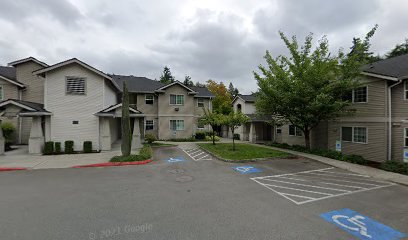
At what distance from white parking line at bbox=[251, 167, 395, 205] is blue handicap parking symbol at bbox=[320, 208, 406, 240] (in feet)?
3.45

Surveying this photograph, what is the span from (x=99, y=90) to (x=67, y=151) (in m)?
5.50

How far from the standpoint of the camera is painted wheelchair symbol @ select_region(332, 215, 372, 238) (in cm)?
494

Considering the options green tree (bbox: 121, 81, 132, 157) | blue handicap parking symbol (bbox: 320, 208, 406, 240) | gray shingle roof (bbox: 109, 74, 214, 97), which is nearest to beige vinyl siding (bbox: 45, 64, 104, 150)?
green tree (bbox: 121, 81, 132, 157)

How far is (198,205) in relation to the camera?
6211 mm

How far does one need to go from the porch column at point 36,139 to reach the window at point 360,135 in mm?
24692

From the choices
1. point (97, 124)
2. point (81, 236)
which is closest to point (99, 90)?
point (97, 124)

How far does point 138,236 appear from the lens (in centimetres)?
451

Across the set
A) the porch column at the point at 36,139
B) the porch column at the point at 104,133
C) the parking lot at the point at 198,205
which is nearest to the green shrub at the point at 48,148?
the porch column at the point at 36,139

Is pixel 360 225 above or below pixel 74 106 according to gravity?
below

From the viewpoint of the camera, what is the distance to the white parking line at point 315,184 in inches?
289

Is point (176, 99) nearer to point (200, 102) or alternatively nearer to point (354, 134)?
point (200, 102)

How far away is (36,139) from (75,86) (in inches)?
194

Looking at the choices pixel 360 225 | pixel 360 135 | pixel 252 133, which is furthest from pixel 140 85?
pixel 360 225

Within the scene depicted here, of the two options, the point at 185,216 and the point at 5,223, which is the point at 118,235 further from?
the point at 5,223
